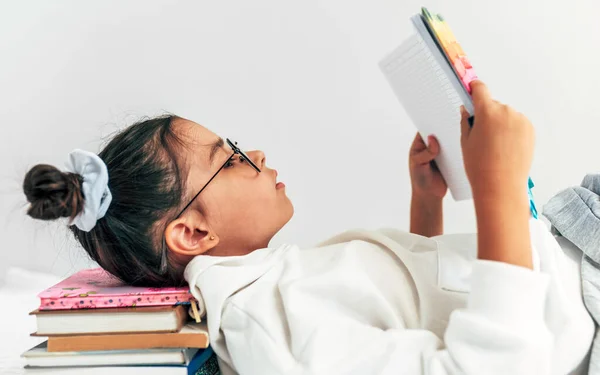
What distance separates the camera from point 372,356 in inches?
35.2

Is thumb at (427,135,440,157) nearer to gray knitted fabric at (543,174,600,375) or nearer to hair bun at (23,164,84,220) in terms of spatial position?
gray knitted fabric at (543,174,600,375)

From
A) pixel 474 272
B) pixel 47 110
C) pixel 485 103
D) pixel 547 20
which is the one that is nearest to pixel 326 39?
pixel 547 20

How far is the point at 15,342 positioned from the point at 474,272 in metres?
1.04

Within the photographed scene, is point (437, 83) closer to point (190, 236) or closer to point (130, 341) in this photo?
point (190, 236)

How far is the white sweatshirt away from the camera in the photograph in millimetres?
836

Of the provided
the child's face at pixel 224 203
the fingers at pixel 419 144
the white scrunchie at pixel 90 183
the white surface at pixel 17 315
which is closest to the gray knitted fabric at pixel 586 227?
the fingers at pixel 419 144

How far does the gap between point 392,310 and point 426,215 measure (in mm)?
493

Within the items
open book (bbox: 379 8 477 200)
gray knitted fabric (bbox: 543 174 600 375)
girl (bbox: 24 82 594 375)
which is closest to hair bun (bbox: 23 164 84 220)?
girl (bbox: 24 82 594 375)

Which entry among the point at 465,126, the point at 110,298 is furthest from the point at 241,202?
the point at 465,126

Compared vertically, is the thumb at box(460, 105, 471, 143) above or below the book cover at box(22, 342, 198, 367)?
above

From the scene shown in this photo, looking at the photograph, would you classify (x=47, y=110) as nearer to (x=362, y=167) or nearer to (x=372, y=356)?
(x=362, y=167)

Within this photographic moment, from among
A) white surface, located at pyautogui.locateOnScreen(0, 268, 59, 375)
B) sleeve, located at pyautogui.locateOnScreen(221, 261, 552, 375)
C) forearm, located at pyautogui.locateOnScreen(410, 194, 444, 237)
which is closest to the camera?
sleeve, located at pyautogui.locateOnScreen(221, 261, 552, 375)

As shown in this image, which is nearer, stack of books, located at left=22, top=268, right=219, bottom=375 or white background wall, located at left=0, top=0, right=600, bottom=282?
stack of books, located at left=22, top=268, right=219, bottom=375

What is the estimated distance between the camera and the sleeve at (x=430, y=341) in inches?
32.5
